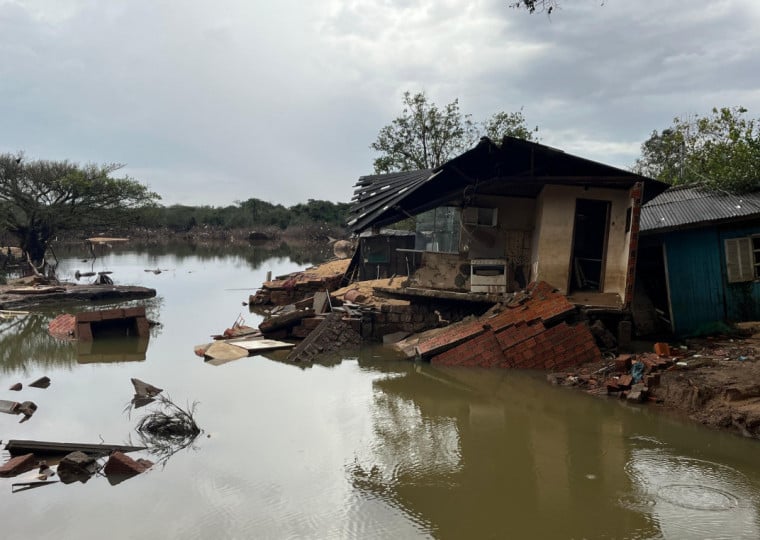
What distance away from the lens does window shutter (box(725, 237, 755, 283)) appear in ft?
36.4

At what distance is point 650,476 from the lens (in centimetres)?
548

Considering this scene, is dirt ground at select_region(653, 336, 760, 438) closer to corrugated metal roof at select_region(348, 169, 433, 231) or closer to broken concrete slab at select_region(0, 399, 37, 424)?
corrugated metal roof at select_region(348, 169, 433, 231)

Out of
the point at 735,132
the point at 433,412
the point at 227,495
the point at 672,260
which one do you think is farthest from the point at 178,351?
the point at 735,132

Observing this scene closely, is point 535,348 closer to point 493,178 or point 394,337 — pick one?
point 394,337

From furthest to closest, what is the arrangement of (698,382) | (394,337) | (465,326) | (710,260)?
(394,337)
(710,260)
(465,326)
(698,382)

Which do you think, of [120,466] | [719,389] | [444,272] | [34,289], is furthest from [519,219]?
[34,289]

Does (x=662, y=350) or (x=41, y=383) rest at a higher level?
(x=662, y=350)

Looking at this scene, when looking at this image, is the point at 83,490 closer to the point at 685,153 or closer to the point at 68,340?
the point at 68,340

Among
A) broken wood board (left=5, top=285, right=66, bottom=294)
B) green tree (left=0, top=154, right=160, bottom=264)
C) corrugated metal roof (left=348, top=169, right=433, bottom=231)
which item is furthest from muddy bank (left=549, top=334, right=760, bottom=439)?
green tree (left=0, top=154, right=160, bottom=264)

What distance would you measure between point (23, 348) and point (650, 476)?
41.0ft

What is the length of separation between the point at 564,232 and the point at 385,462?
761cm

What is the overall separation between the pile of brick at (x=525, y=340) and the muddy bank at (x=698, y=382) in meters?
0.52

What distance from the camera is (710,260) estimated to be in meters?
11.6

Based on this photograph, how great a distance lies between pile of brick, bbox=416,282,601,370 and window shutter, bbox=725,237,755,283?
12.1ft
